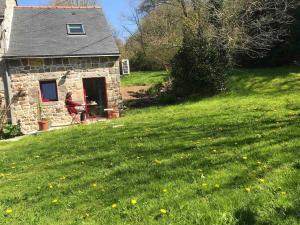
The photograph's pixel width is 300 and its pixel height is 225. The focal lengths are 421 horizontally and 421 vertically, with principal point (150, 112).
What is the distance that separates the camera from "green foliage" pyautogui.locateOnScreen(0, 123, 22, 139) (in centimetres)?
1738

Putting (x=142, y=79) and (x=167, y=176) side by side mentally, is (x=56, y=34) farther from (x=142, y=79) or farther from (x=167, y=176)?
(x=167, y=176)

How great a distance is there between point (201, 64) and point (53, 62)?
21.9ft

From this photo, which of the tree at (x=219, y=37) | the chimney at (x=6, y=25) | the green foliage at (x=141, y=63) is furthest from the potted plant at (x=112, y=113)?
the green foliage at (x=141, y=63)

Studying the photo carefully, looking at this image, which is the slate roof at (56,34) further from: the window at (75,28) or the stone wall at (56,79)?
the stone wall at (56,79)

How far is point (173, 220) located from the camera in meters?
4.60

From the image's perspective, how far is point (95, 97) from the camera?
71.5 ft

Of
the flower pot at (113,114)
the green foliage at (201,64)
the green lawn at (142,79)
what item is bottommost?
the flower pot at (113,114)

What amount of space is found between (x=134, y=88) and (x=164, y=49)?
3187 millimetres

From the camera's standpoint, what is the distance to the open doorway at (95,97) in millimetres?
20234

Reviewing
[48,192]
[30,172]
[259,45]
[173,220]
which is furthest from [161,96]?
[173,220]

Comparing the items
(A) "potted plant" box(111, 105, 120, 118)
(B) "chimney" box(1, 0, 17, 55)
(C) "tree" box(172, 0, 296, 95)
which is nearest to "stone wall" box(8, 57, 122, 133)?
(A) "potted plant" box(111, 105, 120, 118)

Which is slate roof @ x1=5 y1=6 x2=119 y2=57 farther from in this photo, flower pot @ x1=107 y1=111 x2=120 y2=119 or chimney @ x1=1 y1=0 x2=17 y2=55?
flower pot @ x1=107 y1=111 x2=120 y2=119

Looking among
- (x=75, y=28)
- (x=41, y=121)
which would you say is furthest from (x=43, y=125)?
(x=75, y=28)

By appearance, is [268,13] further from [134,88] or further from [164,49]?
[134,88]
